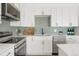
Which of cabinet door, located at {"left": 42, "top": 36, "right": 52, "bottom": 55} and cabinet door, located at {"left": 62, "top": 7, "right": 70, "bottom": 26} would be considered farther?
cabinet door, located at {"left": 62, "top": 7, "right": 70, "bottom": 26}

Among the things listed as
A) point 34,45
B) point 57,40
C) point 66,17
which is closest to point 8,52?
point 34,45

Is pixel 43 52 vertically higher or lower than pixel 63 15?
lower

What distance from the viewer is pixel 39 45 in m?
4.37

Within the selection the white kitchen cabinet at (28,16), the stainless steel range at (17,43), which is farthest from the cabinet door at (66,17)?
the stainless steel range at (17,43)

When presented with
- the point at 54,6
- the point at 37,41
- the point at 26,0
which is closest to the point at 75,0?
the point at 26,0

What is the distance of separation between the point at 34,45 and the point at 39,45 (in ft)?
0.50

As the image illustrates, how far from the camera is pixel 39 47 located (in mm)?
4371

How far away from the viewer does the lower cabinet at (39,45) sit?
4.30m

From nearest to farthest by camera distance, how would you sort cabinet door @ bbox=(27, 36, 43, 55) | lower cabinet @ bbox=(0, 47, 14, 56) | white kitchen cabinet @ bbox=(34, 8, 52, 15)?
1. lower cabinet @ bbox=(0, 47, 14, 56)
2. cabinet door @ bbox=(27, 36, 43, 55)
3. white kitchen cabinet @ bbox=(34, 8, 52, 15)

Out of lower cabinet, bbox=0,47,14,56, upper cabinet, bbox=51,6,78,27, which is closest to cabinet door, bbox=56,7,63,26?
upper cabinet, bbox=51,6,78,27

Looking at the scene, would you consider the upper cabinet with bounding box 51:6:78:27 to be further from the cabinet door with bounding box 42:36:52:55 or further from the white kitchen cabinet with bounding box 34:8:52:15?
the cabinet door with bounding box 42:36:52:55

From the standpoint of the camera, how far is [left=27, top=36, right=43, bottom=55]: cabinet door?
428 cm

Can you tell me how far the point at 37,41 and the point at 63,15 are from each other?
1230 millimetres

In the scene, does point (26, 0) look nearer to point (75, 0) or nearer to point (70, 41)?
point (75, 0)
